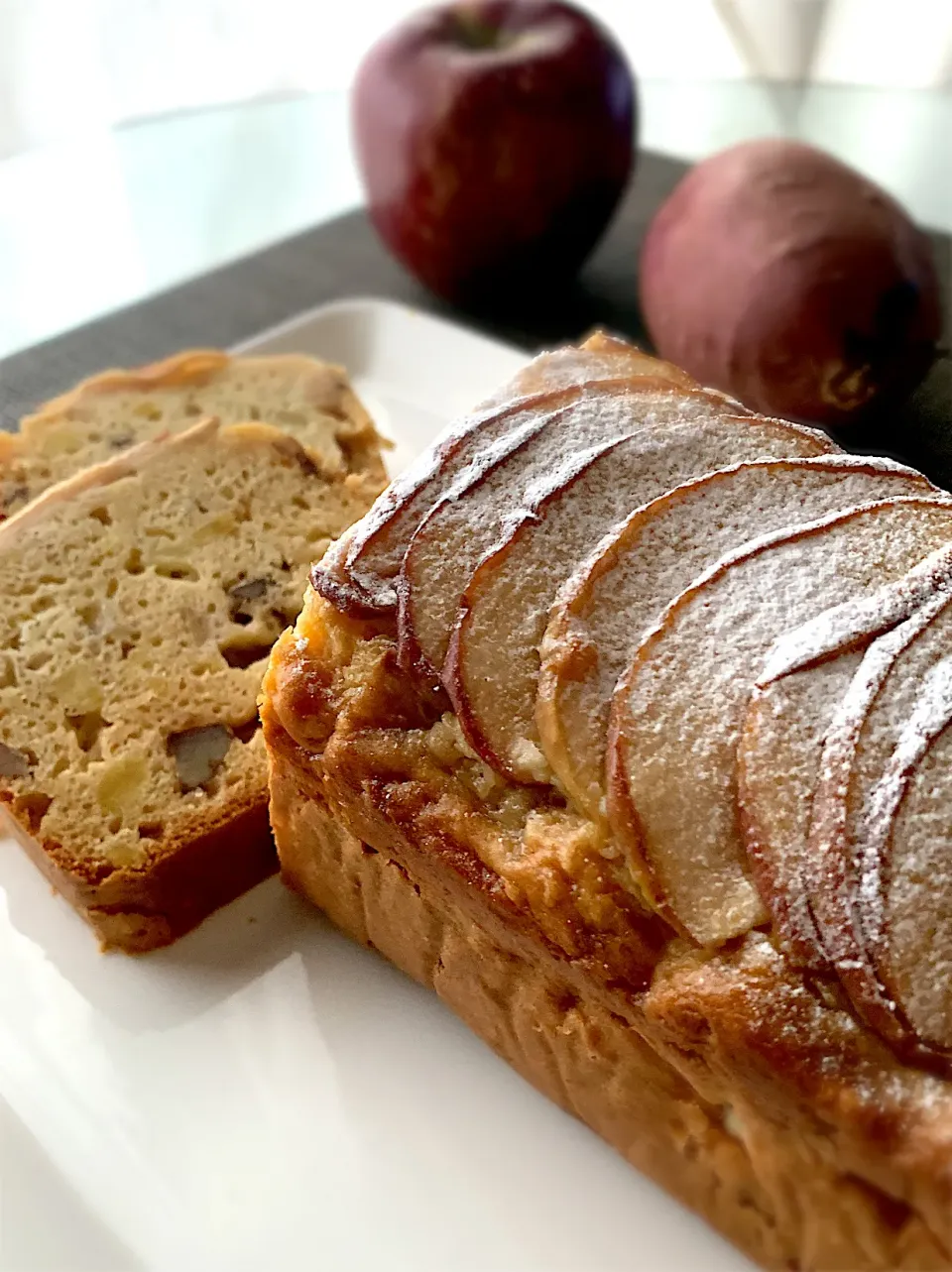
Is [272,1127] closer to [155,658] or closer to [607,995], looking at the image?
[607,995]

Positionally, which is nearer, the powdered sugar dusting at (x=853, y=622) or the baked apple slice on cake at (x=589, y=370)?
the powdered sugar dusting at (x=853, y=622)

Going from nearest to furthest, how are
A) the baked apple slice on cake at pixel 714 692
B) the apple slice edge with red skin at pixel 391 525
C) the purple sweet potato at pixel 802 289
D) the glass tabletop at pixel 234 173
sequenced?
the baked apple slice on cake at pixel 714 692
the apple slice edge with red skin at pixel 391 525
the purple sweet potato at pixel 802 289
the glass tabletop at pixel 234 173

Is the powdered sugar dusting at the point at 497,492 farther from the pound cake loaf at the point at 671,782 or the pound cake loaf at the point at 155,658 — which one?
the pound cake loaf at the point at 155,658

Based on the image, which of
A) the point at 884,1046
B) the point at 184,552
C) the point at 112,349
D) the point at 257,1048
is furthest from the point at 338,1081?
the point at 112,349

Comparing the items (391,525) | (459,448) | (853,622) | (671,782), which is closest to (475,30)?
(459,448)

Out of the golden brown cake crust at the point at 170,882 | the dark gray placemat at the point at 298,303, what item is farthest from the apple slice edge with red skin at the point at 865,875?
the dark gray placemat at the point at 298,303
